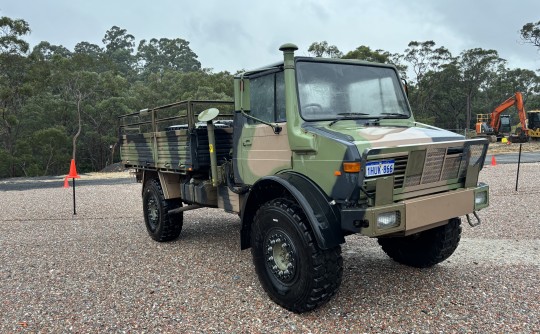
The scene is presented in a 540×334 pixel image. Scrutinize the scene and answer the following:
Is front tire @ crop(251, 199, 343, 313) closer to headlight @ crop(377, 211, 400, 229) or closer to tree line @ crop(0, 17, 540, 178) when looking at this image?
headlight @ crop(377, 211, 400, 229)

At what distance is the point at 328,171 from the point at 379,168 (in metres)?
0.42

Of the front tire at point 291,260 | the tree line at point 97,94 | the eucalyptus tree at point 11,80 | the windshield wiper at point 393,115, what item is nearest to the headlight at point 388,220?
the front tire at point 291,260

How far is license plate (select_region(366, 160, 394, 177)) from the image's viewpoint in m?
3.51

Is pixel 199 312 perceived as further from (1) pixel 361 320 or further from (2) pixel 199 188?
(2) pixel 199 188

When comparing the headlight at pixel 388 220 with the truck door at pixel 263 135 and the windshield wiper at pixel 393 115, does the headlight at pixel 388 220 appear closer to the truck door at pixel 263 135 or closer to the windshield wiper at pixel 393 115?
the truck door at pixel 263 135

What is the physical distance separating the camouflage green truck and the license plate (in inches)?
0.4

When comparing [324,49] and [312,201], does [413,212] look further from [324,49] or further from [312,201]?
[324,49]

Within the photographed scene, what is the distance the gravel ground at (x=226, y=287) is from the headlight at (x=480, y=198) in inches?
34.6

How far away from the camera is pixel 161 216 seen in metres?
6.50

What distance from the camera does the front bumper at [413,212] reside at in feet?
11.2

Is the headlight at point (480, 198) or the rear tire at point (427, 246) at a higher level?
the headlight at point (480, 198)

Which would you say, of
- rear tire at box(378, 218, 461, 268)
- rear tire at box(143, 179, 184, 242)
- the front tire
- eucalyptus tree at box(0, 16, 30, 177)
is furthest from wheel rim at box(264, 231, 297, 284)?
eucalyptus tree at box(0, 16, 30, 177)

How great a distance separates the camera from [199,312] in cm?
398

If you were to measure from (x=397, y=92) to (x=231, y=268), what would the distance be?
9.16 ft
